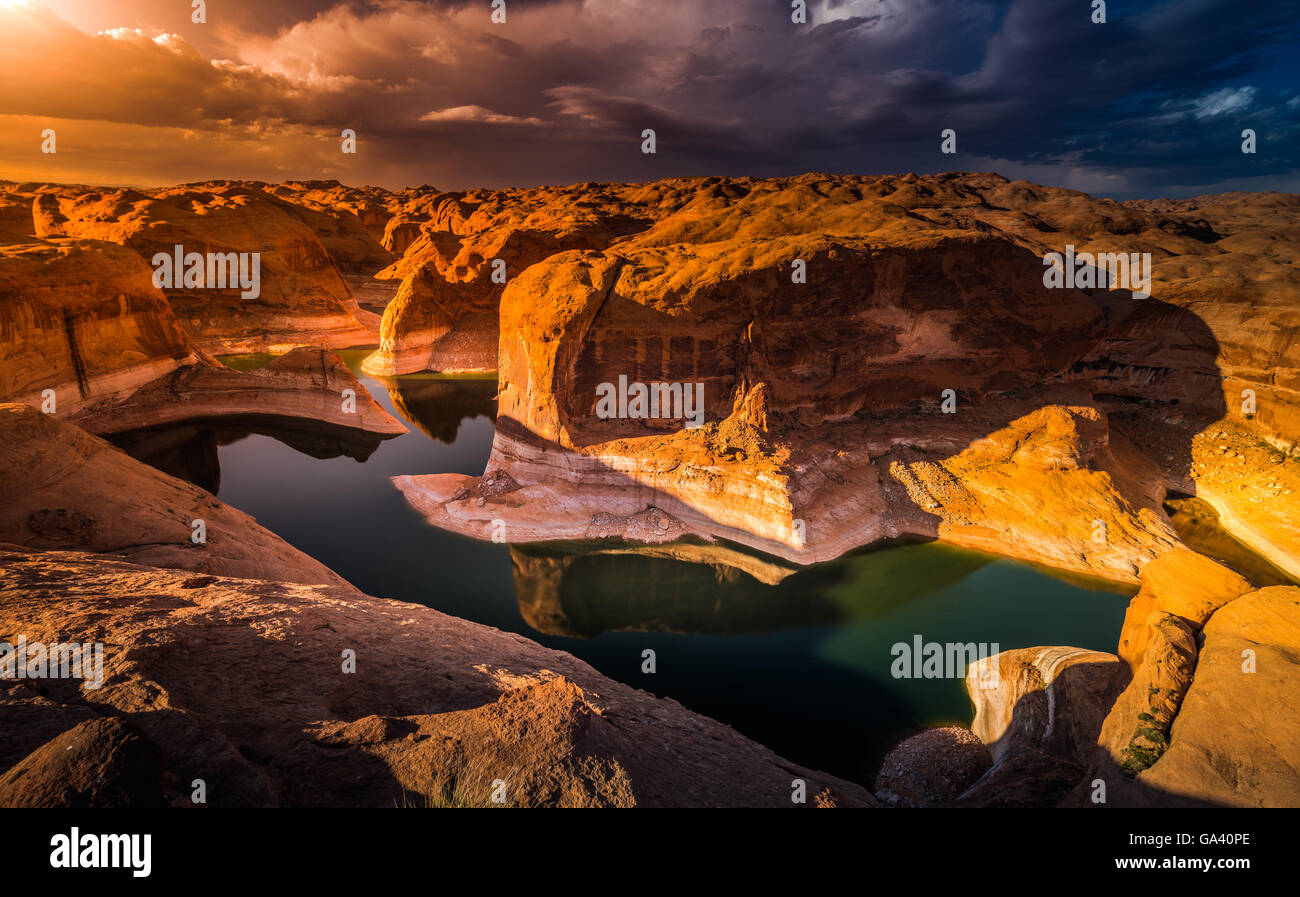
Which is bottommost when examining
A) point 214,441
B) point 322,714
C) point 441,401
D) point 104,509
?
point 322,714

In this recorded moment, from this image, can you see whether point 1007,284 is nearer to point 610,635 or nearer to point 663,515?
point 663,515

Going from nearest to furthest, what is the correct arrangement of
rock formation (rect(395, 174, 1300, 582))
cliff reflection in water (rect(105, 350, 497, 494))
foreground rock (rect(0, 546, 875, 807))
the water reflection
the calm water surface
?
foreground rock (rect(0, 546, 875, 807)) → the calm water surface → rock formation (rect(395, 174, 1300, 582)) → the water reflection → cliff reflection in water (rect(105, 350, 497, 494))

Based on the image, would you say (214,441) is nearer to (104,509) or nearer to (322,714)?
(104,509)

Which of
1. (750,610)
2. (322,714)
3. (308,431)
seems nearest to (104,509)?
(322,714)

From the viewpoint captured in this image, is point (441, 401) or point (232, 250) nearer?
point (441, 401)

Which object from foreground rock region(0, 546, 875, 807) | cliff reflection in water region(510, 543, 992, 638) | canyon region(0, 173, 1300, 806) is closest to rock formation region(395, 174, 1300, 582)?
canyon region(0, 173, 1300, 806)

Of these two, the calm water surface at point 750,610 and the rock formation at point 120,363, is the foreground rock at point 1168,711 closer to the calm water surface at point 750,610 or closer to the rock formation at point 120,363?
the calm water surface at point 750,610

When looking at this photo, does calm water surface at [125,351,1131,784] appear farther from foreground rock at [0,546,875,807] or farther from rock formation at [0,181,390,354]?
rock formation at [0,181,390,354]
